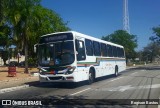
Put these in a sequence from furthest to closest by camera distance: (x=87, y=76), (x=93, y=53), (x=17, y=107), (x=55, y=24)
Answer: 1. (x=55, y=24)
2. (x=93, y=53)
3. (x=87, y=76)
4. (x=17, y=107)

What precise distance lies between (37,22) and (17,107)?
24956mm

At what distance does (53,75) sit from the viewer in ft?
59.4

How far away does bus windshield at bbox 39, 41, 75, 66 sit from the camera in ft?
58.5

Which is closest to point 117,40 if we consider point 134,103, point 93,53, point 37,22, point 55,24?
point 55,24

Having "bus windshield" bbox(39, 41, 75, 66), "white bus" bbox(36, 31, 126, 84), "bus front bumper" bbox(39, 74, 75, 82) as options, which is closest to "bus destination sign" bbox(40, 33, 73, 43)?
"white bus" bbox(36, 31, 126, 84)

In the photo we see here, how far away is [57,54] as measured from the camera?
1811cm

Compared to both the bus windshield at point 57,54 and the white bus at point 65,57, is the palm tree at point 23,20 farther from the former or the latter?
the bus windshield at point 57,54

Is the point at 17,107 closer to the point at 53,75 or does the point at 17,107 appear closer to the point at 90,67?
the point at 53,75

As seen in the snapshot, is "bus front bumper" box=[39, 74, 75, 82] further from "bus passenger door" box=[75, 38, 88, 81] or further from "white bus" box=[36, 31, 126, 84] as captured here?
"bus passenger door" box=[75, 38, 88, 81]

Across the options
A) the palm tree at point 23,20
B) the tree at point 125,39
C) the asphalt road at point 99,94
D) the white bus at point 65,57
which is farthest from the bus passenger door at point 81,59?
the tree at point 125,39

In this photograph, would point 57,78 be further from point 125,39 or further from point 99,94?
point 125,39

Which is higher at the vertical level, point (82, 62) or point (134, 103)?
point (82, 62)

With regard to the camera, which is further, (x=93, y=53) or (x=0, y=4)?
(x=0, y=4)

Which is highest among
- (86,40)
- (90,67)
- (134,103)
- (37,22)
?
(37,22)
